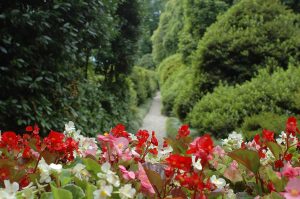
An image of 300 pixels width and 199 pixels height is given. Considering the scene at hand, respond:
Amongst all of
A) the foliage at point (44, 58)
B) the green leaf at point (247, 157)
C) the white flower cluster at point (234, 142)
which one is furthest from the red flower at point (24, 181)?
the foliage at point (44, 58)

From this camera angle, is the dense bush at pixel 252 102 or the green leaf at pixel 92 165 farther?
the dense bush at pixel 252 102

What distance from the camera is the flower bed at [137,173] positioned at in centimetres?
101

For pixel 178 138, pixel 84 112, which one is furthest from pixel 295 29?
pixel 178 138

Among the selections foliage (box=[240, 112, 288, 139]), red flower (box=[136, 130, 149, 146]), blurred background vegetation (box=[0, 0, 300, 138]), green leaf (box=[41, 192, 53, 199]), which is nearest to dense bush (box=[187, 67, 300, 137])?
blurred background vegetation (box=[0, 0, 300, 138])

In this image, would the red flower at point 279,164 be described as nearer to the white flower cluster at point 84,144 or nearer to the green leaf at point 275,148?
the green leaf at point 275,148

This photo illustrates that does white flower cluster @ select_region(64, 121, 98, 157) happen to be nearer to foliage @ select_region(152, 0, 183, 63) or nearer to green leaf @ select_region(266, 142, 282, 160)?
green leaf @ select_region(266, 142, 282, 160)

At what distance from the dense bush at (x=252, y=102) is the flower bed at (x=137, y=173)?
426cm

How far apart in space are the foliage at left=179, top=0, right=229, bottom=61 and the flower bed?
12388mm

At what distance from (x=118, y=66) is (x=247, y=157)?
7580mm

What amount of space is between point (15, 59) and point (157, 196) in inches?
110

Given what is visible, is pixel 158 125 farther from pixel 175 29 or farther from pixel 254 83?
pixel 175 29

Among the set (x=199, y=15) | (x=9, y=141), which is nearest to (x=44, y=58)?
(x=9, y=141)

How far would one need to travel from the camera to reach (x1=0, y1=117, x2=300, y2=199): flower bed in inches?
39.8

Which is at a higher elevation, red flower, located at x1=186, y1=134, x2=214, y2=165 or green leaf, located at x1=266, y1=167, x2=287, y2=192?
red flower, located at x1=186, y1=134, x2=214, y2=165
